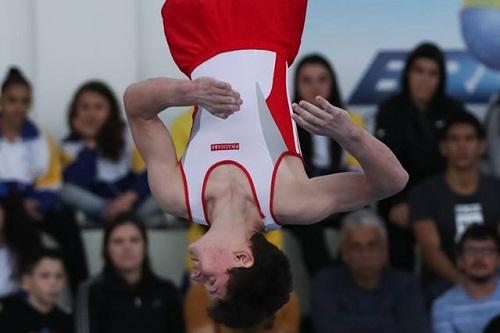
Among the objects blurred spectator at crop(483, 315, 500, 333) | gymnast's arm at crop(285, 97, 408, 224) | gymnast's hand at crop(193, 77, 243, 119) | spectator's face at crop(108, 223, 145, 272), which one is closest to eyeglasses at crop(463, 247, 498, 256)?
blurred spectator at crop(483, 315, 500, 333)

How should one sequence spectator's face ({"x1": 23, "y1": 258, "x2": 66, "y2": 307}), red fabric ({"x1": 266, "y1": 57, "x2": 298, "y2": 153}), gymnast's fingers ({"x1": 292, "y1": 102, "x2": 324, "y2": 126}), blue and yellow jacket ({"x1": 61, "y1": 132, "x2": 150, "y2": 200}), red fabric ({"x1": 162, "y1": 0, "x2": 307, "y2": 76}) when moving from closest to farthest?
1. gymnast's fingers ({"x1": 292, "y1": 102, "x2": 324, "y2": 126})
2. red fabric ({"x1": 266, "y1": 57, "x2": 298, "y2": 153})
3. red fabric ({"x1": 162, "y1": 0, "x2": 307, "y2": 76})
4. spectator's face ({"x1": 23, "y1": 258, "x2": 66, "y2": 307})
5. blue and yellow jacket ({"x1": 61, "y1": 132, "x2": 150, "y2": 200})

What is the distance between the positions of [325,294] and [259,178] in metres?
2.14

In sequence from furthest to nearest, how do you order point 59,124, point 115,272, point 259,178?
point 59,124 < point 115,272 < point 259,178

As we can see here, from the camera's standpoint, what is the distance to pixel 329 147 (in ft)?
27.1

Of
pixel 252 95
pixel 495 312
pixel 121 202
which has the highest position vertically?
pixel 252 95

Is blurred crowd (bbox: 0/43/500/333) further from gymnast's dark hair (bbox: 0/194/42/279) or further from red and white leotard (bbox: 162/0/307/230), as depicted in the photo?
red and white leotard (bbox: 162/0/307/230)

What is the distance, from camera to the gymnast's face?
566 centimetres

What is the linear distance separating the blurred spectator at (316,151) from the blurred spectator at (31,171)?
110 centimetres

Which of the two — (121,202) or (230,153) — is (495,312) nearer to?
(121,202)

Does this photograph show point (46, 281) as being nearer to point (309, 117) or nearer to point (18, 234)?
point (18, 234)

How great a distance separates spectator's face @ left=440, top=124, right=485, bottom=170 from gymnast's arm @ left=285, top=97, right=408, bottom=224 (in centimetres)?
240

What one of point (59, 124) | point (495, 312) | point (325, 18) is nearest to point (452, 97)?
point (325, 18)

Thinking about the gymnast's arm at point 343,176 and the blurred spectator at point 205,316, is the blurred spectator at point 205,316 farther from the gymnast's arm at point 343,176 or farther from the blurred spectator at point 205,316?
the gymnast's arm at point 343,176

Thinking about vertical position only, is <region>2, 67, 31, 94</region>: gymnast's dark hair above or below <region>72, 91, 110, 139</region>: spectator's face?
above
